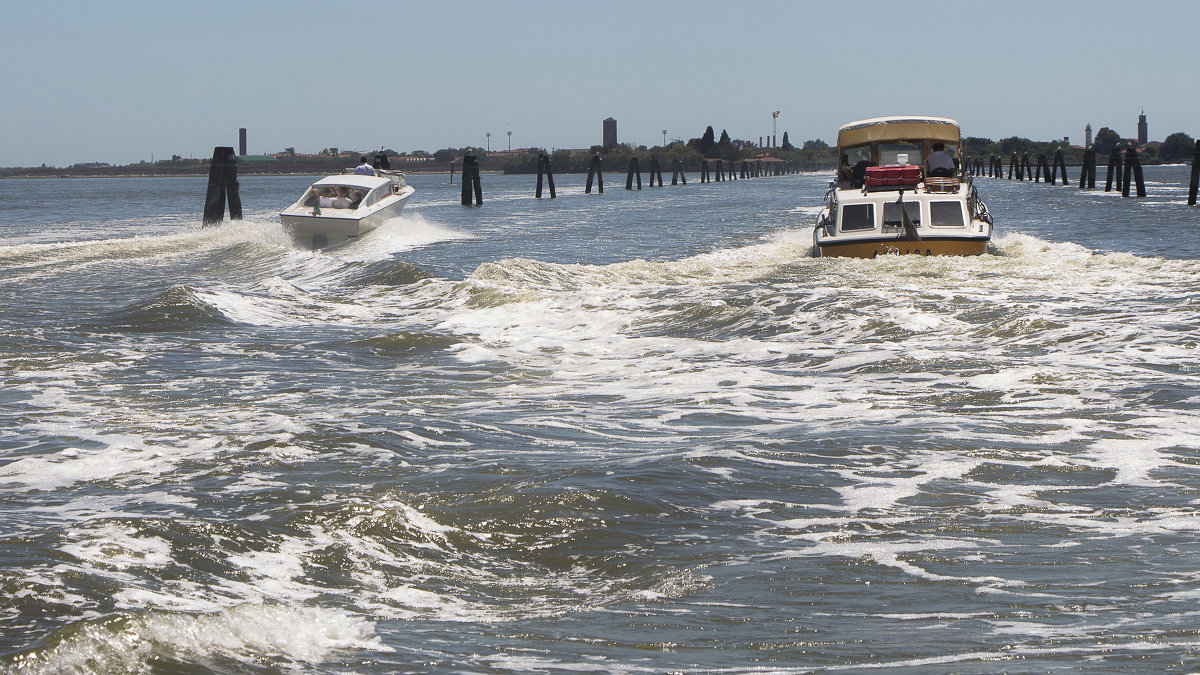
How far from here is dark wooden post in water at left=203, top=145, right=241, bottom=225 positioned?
32250 millimetres

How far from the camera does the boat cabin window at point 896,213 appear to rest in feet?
61.1

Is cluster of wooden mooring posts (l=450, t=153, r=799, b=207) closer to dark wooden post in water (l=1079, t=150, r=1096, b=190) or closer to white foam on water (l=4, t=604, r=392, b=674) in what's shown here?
dark wooden post in water (l=1079, t=150, r=1096, b=190)

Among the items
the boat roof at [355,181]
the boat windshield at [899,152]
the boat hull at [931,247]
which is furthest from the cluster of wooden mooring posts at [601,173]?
the boat hull at [931,247]

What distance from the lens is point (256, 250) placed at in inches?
1016

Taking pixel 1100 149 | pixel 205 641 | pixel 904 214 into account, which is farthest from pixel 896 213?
pixel 1100 149

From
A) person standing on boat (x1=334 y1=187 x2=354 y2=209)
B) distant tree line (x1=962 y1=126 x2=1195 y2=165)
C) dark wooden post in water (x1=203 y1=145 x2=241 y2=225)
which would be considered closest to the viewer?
person standing on boat (x1=334 y1=187 x2=354 y2=209)

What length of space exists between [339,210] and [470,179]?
2121 centimetres

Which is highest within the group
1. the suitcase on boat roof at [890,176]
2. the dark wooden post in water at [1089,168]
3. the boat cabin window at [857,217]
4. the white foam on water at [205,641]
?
the dark wooden post in water at [1089,168]

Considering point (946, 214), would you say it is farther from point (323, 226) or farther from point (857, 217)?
point (323, 226)

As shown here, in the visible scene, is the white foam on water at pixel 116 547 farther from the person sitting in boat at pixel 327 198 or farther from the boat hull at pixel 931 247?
the person sitting in boat at pixel 327 198

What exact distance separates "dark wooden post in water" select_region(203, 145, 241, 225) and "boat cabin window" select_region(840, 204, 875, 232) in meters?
19.3

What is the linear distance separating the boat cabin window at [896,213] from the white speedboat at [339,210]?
13.4 m

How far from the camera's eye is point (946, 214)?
61.8ft

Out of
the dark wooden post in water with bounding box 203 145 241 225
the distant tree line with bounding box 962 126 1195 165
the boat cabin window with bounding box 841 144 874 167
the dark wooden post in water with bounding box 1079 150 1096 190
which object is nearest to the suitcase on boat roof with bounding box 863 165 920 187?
the boat cabin window with bounding box 841 144 874 167
